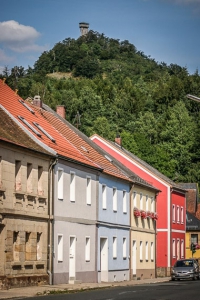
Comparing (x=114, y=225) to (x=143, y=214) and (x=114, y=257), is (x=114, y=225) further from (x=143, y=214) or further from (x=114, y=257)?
(x=143, y=214)

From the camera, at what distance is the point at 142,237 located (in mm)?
61531

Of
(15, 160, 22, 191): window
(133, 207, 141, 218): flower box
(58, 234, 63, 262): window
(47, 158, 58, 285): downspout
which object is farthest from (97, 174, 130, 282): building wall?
(15, 160, 22, 191): window

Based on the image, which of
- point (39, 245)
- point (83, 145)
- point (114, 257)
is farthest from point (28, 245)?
point (114, 257)

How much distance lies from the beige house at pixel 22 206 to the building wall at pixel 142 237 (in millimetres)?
18256

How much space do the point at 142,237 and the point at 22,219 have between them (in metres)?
24.5

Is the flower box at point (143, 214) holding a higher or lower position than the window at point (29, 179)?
lower

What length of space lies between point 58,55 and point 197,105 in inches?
2608

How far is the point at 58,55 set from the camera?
196 m

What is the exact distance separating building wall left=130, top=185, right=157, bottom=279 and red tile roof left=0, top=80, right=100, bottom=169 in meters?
11.5

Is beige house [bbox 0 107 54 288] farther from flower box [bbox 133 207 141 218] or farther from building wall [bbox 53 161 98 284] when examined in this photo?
flower box [bbox 133 207 141 218]

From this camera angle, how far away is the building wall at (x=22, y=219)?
36125mm

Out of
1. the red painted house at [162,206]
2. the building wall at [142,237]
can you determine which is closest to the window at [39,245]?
the building wall at [142,237]

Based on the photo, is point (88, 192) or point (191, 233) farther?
point (191, 233)

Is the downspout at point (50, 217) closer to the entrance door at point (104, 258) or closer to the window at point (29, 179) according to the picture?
the window at point (29, 179)
